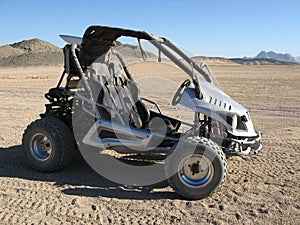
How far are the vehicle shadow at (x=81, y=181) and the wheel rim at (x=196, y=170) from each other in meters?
0.28

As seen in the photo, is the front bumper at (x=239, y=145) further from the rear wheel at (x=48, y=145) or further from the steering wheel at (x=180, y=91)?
the rear wheel at (x=48, y=145)

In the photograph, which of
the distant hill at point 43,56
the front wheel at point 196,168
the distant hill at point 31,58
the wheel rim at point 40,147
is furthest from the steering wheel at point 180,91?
the distant hill at point 31,58

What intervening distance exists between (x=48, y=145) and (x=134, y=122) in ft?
4.28

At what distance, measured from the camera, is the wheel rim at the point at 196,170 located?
493 centimetres

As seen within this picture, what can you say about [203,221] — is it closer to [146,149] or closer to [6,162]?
[146,149]

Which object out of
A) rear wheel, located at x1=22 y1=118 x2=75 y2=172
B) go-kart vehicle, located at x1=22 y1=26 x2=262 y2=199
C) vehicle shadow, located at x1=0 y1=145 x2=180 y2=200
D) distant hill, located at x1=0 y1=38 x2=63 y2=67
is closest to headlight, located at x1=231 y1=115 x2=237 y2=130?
go-kart vehicle, located at x1=22 y1=26 x2=262 y2=199

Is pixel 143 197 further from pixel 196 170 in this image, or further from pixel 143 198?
pixel 196 170

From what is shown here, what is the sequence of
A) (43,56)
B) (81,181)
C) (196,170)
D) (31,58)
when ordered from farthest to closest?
(43,56)
(31,58)
(81,181)
(196,170)

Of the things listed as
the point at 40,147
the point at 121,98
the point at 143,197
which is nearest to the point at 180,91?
the point at 121,98

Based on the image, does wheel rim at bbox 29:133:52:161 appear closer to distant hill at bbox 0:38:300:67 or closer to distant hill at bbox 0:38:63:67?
distant hill at bbox 0:38:300:67

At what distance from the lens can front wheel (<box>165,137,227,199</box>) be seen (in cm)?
488

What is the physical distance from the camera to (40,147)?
6016 millimetres

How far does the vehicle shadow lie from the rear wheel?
0.49ft

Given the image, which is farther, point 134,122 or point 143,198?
point 134,122
